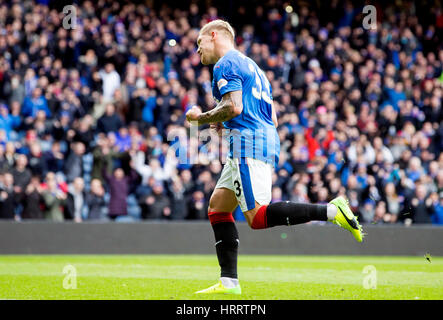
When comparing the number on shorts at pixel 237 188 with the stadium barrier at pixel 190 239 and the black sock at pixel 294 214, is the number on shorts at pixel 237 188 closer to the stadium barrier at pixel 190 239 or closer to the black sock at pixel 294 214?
the black sock at pixel 294 214

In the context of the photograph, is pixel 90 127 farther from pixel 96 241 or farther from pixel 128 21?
pixel 128 21

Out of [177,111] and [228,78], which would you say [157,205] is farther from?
[228,78]

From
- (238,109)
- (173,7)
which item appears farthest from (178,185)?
(238,109)

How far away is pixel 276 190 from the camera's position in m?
15.5

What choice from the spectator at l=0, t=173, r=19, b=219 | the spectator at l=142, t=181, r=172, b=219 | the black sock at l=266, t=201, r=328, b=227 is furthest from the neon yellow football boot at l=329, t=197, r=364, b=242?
the spectator at l=0, t=173, r=19, b=219

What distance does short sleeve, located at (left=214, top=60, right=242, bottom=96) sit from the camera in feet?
21.6

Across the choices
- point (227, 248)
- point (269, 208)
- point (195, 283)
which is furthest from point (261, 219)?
point (195, 283)

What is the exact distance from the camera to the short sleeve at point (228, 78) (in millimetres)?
6578

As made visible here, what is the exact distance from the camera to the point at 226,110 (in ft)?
21.4

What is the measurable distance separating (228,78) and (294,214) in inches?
54.1

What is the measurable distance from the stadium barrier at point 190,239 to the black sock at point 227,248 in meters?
8.41

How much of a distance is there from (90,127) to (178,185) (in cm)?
234

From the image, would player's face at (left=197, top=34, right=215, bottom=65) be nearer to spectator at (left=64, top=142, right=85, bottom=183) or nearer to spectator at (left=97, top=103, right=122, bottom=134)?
spectator at (left=64, top=142, right=85, bottom=183)

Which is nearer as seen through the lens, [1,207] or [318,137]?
[1,207]
